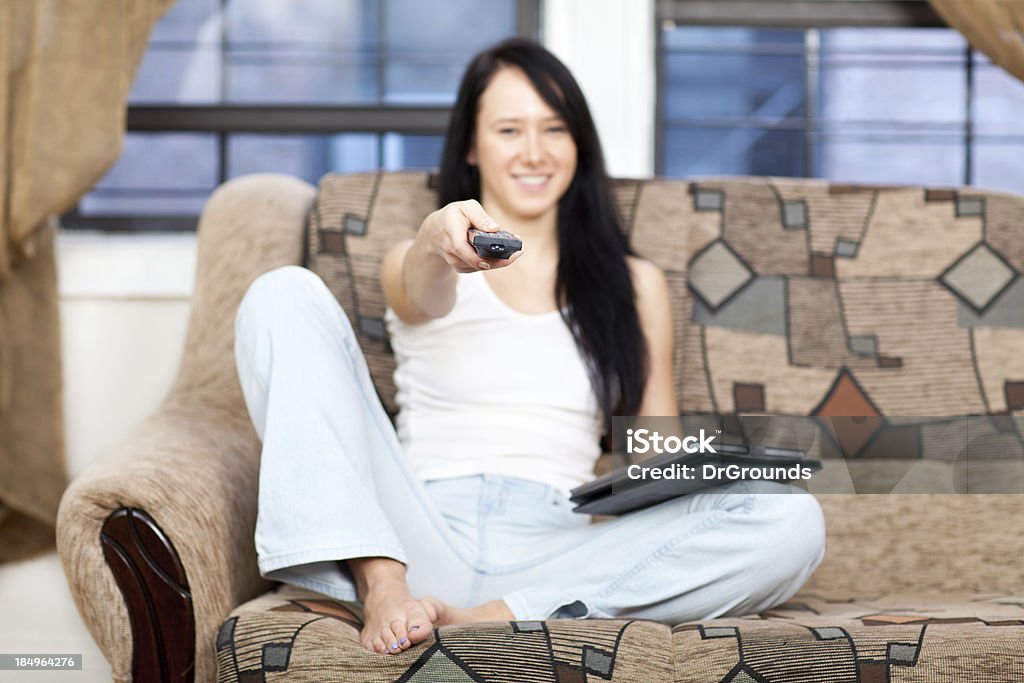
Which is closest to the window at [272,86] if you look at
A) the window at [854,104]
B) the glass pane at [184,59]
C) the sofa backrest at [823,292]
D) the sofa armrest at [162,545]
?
the glass pane at [184,59]

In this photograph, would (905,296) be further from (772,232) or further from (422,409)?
(422,409)

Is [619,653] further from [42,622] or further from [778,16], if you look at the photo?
[778,16]

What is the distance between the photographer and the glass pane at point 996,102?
2631 mm

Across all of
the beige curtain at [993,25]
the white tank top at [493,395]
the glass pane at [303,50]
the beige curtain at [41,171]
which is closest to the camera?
the white tank top at [493,395]

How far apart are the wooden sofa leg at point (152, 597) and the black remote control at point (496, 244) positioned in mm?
524

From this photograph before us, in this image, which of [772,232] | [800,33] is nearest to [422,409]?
[772,232]

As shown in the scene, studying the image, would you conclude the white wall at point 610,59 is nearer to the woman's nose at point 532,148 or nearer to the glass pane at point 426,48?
the glass pane at point 426,48

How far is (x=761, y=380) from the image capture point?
1889 millimetres

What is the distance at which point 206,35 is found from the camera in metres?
2.59

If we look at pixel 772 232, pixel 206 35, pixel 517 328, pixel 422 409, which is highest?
pixel 206 35

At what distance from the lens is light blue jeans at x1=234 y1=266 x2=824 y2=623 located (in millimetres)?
1335

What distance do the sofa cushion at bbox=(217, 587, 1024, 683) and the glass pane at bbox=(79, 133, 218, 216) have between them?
1.59 metres

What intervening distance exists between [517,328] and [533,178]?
276 mm

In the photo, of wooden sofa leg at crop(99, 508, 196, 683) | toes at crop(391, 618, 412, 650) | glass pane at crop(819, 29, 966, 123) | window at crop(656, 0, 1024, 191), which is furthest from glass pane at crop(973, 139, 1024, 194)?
wooden sofa leg at crop(99, 508, 196, 683)
